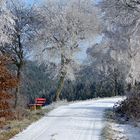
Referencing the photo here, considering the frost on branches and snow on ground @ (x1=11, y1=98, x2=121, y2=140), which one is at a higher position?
the frost on branches

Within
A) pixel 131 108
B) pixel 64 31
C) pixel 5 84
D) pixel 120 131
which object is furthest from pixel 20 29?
pixel 5 84

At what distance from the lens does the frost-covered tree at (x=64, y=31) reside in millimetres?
49312

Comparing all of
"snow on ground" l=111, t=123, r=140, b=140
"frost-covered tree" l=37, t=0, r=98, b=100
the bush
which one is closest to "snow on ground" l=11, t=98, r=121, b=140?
"snow on ground" l=111, t=123, r=140, b=140

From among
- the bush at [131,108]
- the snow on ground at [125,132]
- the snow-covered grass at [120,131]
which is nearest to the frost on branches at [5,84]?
the snow-covered grass at [120,131]

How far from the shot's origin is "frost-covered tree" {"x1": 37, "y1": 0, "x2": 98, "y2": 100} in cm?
4931

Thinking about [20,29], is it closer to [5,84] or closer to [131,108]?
[131,108]

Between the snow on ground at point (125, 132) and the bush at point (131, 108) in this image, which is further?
the bush at point (131, 108)

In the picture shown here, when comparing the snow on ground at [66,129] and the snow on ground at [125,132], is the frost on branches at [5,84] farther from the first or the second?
the snow on ground at [125,132]

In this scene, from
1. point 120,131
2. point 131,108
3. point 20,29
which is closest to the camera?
point 120,131

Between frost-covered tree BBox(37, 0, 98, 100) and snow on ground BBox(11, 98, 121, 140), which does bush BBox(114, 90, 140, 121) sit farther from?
frost-covered tree BBox(37, 0, 98, 100)

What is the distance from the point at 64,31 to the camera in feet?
162

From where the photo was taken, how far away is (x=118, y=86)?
Answer: 253 ft

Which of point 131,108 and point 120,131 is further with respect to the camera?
point 131,108

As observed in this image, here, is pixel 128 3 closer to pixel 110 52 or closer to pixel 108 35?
pixel 108 35
